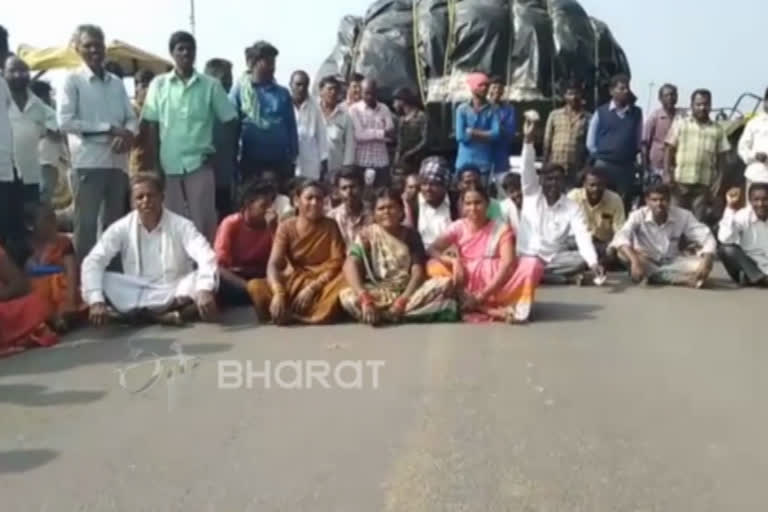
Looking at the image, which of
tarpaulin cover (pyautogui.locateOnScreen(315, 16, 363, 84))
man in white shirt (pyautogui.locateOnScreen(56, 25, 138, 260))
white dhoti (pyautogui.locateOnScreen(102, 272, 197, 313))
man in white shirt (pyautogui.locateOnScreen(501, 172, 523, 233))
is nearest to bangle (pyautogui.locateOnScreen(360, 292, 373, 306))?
white dhoti (pyautogui.locateOnScreen(102, 272, 197, 313))

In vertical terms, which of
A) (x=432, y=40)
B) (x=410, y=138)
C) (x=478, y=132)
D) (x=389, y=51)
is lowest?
(x=410, y=138)

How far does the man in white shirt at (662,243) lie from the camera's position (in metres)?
8.70

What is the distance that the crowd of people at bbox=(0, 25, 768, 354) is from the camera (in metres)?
7.23

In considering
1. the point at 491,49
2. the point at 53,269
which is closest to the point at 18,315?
the point at 53,269

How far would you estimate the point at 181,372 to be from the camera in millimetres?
5910

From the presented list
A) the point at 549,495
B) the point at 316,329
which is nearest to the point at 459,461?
the point at 549,495

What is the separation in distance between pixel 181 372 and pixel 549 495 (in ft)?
8.54

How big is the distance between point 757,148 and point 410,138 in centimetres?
331

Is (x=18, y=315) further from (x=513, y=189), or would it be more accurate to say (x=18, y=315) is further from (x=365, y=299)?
(x=513, y=189)

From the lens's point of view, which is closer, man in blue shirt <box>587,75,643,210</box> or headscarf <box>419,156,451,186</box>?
headscarf <box>419,156,451,186</box>

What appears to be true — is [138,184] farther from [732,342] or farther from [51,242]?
[732,342]

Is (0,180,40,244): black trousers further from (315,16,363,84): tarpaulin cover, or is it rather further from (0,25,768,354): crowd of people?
(315,16,363,84): tarpaulin cover

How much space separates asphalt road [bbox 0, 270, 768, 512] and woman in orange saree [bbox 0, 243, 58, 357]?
167 mm

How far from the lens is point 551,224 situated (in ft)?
29.7
